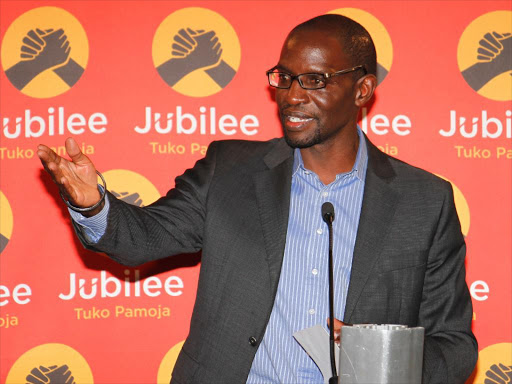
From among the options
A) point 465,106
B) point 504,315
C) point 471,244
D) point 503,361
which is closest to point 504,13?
point 465,106

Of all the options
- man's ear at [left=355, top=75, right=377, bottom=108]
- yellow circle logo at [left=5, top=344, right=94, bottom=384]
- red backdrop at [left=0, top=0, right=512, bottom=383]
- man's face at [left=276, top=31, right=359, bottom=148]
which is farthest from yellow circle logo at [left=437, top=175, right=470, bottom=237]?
yellow circle logo at [left=5, top=344, right=94, bottom=384]

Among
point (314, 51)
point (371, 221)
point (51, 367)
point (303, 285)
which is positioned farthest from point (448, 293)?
point (51, 367)

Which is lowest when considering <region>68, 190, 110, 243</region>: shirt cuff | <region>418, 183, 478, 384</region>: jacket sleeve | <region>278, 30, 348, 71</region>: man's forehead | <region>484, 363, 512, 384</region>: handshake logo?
<region>484, 363, 512, 384</region>: handshake logo

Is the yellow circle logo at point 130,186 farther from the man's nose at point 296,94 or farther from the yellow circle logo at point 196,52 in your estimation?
the man's nose at point 296,94

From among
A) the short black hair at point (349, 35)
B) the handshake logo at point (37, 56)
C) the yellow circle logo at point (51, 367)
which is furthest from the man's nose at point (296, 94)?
the yellow circle logo at point (51, 367)

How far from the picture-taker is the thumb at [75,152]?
2164 millimetres

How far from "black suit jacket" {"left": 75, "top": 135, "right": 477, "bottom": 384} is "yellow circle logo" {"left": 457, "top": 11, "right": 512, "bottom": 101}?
A: 0.88 meters

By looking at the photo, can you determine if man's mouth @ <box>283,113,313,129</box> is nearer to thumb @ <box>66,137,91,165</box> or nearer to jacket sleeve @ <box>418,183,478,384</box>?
jacket sleeve @ <box>418,183,478,384</box>

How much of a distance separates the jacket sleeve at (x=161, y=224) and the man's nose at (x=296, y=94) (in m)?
0.40

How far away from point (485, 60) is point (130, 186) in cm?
182

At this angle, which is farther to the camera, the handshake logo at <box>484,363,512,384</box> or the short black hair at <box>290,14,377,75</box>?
the handshake logo at <box>484,363,512,384</box>

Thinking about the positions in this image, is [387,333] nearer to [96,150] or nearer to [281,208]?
[281,208]

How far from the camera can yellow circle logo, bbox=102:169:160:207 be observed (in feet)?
10.9

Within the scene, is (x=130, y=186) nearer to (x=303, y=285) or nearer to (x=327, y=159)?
(x=327, y=159)
